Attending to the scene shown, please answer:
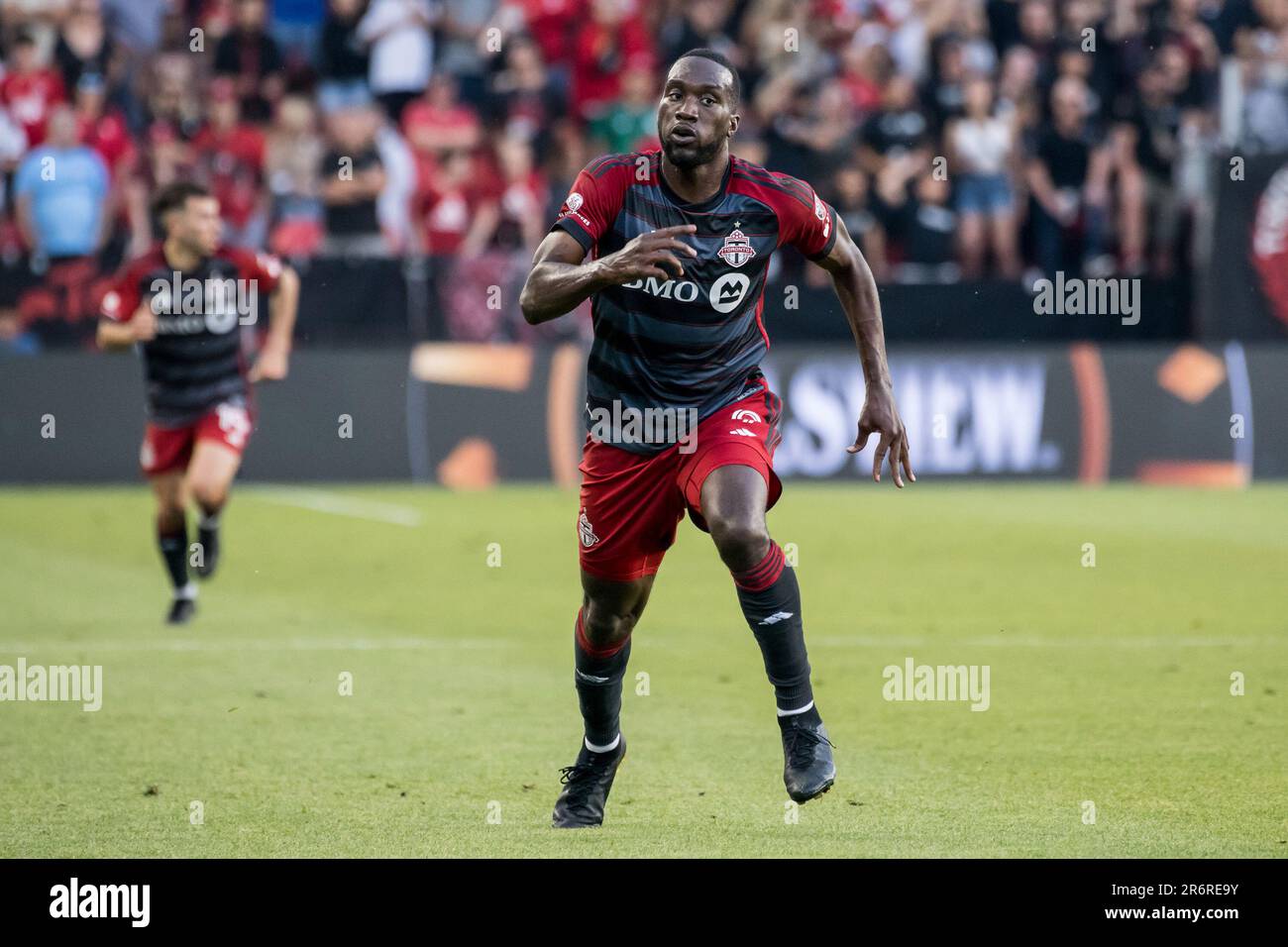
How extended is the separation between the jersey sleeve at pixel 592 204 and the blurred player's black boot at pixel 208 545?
5.96m

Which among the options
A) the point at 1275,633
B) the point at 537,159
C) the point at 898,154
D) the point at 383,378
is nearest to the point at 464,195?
the point at 537,159

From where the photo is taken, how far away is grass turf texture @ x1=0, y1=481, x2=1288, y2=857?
6.02 metres

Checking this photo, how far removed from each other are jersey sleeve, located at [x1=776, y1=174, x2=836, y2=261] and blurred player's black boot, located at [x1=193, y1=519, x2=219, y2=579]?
6034 mm

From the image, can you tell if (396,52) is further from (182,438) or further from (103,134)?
(182,438)

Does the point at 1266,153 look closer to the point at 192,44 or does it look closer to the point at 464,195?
the point at 464,195

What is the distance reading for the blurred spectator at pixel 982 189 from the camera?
17797 mm

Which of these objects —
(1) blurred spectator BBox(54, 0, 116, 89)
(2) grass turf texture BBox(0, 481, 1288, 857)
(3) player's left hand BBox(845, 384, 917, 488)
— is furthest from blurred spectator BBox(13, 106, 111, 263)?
(3) player's left hand BBox(845, 384, 917, 488)

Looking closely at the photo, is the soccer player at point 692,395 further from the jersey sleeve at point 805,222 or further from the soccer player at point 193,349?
the soccer player at point 193,349

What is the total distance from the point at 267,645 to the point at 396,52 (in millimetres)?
10536

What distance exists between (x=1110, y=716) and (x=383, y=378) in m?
9.76

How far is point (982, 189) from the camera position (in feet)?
58.4

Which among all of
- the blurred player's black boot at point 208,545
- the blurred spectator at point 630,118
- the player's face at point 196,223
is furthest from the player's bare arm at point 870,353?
the blurred spectator at point 630,118

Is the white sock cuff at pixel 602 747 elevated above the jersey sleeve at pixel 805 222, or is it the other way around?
the jersey sleeve at pixel 805 222

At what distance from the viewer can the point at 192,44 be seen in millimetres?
19344
